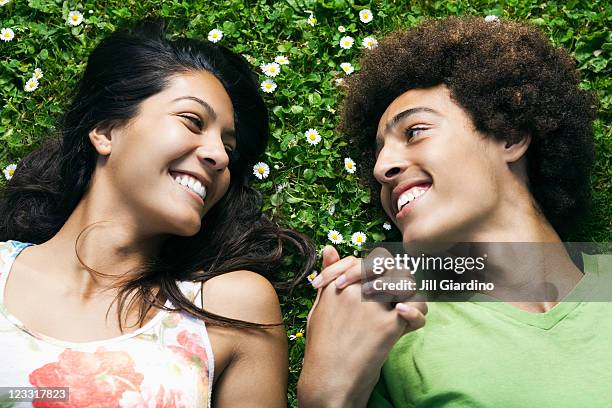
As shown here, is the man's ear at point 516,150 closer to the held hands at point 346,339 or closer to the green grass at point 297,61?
the green grass at point 297,61

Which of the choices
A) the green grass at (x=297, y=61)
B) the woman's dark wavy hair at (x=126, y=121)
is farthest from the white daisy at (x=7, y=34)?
the woman's dark wavy hair at (x=126, y=121)

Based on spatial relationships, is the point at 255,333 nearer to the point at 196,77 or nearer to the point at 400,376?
the point at 400,376

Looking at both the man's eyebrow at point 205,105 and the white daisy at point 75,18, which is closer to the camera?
the man's eyebrow at point 205,105

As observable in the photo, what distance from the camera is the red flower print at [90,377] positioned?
3764 mm

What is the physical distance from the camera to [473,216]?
4.01 metres

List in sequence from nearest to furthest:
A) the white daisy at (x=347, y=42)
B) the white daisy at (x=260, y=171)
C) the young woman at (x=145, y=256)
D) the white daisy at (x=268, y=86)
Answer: the young woman at (x=145, y=256) → the white daisy at (x=260, y=171) → the white daisy at (x=268, y=86) → the white daisy at (x=347, y=42)

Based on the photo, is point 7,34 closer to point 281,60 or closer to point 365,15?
point 281,60

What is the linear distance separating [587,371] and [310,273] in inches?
64.7

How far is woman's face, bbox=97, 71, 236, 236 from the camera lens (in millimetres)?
4031

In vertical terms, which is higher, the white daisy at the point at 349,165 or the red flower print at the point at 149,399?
the white daisy at the point at 349,165

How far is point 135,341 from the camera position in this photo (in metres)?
3.91

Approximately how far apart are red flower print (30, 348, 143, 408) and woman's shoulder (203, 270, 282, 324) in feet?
1.68

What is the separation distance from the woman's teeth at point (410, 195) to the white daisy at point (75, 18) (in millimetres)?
2446

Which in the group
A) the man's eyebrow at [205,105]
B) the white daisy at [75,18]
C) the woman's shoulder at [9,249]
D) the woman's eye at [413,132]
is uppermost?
the man's eyebrow at [205,105]
